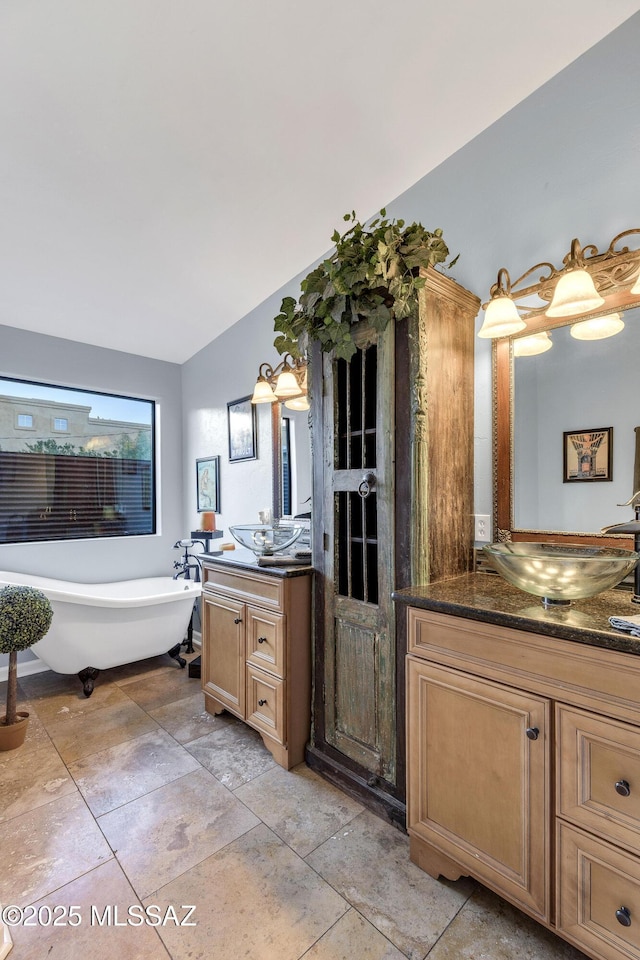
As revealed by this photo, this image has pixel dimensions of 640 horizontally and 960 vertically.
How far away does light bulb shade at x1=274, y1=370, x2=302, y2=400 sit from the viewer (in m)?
2.75

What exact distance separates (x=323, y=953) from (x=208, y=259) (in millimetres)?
3172

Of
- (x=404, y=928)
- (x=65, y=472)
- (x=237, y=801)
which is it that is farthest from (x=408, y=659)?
(x=65, y=472)

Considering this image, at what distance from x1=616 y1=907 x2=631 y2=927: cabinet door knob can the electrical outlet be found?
3.73 feet

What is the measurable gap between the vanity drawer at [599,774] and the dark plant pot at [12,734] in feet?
8.21

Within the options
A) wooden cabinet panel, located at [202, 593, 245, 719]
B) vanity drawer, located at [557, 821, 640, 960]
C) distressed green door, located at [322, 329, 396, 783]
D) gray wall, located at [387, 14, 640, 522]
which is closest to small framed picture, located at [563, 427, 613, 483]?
gray wall, located at [387, 14, 640, 522]

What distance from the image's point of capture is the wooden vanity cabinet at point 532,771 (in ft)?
3.41

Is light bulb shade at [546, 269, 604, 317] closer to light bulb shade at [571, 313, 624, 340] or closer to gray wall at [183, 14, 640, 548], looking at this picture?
light bulb shade at [571, 313, 624, 340]

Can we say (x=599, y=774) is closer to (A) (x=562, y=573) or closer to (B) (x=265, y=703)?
(A) (x=562, y=573)

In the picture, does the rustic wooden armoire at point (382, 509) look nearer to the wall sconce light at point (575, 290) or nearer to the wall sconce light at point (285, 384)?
the wall sconce light at point (575, 290)

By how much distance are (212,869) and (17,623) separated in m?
1.51

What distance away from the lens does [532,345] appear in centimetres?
178

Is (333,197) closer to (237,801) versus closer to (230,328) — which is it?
(230,328)

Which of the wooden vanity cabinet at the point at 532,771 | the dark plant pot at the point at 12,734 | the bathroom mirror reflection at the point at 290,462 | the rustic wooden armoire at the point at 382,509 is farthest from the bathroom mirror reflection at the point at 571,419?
the dark plant pot at the point at 12,734

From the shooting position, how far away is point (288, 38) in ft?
4.95
